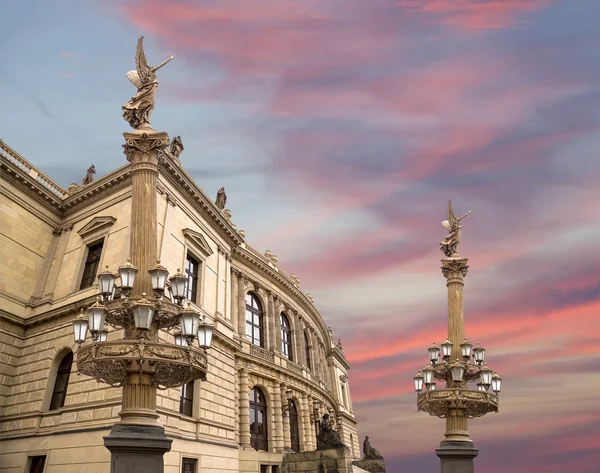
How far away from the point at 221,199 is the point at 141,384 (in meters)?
25.7

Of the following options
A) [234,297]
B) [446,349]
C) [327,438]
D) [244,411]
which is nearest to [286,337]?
[234,297]

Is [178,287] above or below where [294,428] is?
below

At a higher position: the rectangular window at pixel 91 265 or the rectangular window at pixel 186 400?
the rectangular window at pixel 91 265

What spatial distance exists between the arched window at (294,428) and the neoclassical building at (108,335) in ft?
10.7

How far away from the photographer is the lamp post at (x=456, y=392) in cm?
1708

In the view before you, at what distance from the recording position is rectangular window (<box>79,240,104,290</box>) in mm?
27312

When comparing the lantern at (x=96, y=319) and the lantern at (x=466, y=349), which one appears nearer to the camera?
the lantern at (x=96, y=319)

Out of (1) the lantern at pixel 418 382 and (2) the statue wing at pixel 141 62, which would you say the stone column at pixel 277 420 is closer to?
(1) the lantern at pixel 418 382

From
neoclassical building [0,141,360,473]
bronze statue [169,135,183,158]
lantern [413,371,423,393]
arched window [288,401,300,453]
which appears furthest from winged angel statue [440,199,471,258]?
arched window [288,401,300,453]

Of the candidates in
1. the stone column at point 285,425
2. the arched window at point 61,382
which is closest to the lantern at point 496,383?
the arched window at point 61,382

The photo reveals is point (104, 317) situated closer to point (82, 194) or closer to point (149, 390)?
point (149, 390)

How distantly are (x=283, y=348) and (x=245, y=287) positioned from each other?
7543 mm

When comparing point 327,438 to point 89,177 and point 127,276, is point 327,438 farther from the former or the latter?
point 127,276

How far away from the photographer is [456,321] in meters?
19.5
